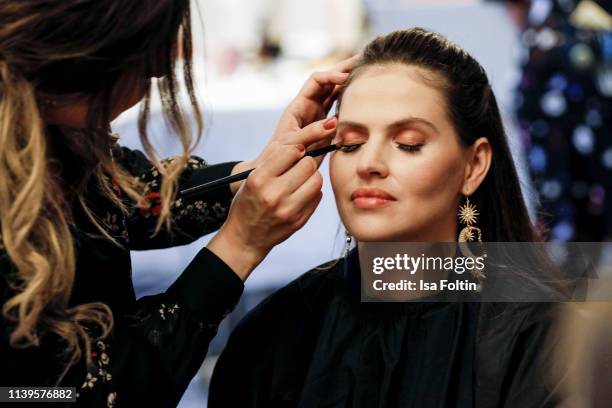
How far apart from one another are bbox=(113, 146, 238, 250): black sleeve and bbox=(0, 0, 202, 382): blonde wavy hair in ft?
1.00

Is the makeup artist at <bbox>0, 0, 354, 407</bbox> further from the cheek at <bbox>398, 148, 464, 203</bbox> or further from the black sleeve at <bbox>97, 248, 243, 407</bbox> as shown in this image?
the cheek at <bbox>398, 148, 464, 203</bbox>

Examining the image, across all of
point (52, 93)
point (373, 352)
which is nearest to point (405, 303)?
point (373, 352)

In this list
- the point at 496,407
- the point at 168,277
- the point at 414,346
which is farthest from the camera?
the point at 168,277

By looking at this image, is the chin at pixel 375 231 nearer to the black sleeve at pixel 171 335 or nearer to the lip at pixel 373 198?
the lip at pixel 373 198

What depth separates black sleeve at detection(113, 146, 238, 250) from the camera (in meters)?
1.30

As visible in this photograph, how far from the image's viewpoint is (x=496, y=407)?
43.4 inches

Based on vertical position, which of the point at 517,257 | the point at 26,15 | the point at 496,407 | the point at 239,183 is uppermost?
the point at 26,15

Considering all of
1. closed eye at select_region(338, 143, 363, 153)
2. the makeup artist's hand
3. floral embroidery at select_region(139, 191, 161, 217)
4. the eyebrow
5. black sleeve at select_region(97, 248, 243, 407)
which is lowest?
black sleeve at select_region(97, 248, 243, 407)

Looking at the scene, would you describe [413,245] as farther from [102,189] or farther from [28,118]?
[28,118]

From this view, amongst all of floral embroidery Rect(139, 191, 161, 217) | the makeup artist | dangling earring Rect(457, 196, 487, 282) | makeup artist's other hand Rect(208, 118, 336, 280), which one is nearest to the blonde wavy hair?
the makeup artist

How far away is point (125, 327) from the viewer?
104 cm

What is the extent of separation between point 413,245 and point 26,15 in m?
0.70

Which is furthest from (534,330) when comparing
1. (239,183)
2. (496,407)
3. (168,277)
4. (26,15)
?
(168,277)

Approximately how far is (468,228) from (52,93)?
2.35 feet
